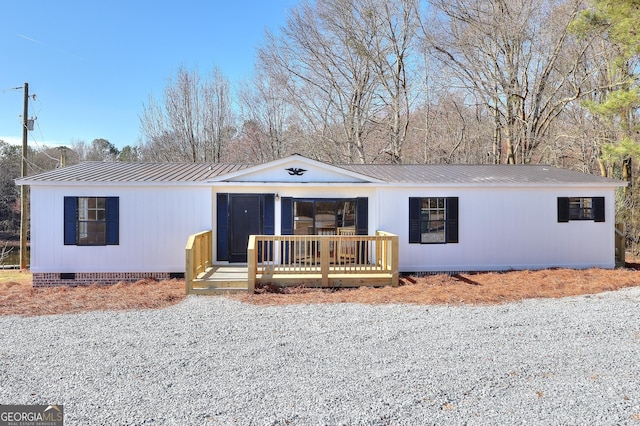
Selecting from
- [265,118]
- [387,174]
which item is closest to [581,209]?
[387,174]

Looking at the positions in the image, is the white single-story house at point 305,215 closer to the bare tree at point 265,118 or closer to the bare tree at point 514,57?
the bare tree at point 514,57

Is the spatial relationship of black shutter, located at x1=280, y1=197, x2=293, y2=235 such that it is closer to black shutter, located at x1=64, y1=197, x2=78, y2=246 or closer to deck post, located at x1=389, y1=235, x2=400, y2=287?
deck post, located at x1=389, y1=235, x2=400, y2=287

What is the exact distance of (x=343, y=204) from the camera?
10.0 metres

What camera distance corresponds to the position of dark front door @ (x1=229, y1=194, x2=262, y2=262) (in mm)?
9898

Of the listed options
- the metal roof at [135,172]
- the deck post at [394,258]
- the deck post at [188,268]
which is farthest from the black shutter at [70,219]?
the deck post at [394,258]

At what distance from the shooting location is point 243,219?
9938 millimetres

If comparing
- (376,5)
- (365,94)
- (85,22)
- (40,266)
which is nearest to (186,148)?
(85,22)

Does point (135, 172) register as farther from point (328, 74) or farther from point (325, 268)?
point (328, 74)

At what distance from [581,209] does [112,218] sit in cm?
1200

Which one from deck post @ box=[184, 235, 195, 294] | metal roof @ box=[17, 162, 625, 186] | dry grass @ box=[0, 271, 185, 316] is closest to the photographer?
dry grass @ box=[0, 271, 185, 316]

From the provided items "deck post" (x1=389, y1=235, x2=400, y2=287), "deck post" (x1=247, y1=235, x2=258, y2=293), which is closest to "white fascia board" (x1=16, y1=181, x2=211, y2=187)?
"deck post" (x1=247, y1=235, x2=258, y2=293)

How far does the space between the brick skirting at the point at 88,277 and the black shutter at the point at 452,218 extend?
7.08 meters

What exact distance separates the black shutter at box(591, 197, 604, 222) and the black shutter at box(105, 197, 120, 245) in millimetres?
12146

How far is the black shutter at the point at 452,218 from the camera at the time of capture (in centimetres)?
982
